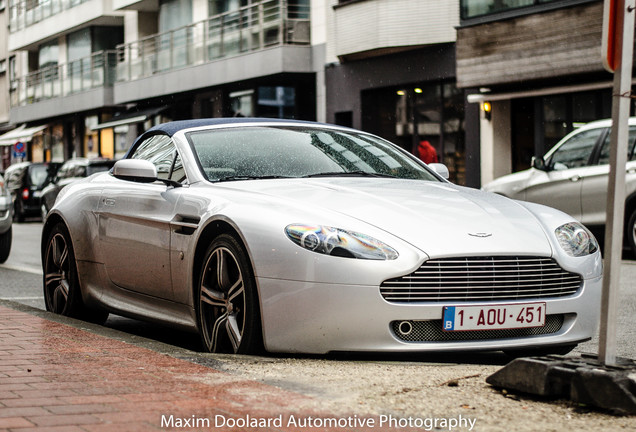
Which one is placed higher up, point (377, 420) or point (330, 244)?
point (330, 244)

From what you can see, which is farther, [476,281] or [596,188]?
[596,188]

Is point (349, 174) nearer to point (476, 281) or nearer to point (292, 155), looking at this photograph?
point (292, 155)

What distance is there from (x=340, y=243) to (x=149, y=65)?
33.4 m

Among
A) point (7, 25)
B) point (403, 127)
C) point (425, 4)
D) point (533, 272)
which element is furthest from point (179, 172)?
point (7, 25)

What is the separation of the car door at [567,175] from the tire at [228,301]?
9.74 m

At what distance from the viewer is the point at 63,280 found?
8180 millimetres

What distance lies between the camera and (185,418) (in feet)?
13.5

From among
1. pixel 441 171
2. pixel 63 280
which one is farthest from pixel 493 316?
pixel 63 280

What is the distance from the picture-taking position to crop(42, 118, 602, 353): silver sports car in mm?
5535

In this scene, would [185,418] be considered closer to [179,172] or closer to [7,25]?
[179,172]

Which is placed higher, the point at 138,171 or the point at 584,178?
the point at 138,171

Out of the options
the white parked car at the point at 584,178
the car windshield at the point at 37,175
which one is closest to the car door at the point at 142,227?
the white parked car at the point at 584,178

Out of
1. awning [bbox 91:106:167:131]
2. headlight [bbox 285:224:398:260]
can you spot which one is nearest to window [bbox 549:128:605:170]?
headlight [bbox 285:224:398:260]

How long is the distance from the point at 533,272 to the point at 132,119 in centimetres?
3467
